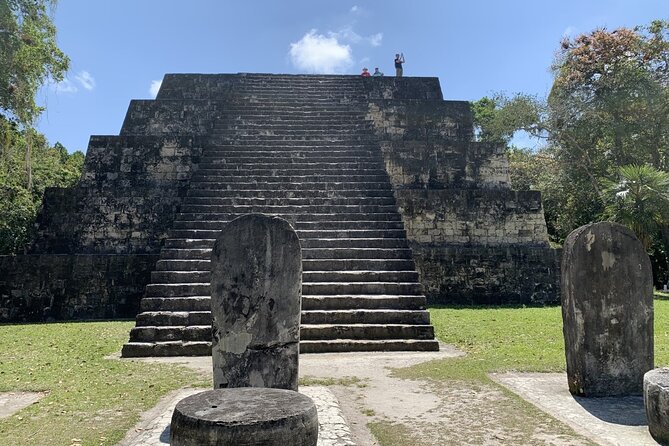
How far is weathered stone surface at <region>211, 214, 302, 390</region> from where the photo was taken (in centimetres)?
446

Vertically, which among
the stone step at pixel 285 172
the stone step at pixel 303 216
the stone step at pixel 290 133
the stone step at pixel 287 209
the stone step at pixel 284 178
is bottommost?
the stone step at pixel 303 216

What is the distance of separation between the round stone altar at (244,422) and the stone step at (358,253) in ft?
19.5

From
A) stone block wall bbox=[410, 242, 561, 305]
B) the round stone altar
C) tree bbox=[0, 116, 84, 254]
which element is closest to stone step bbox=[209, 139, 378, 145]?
stone block wall bbox=[410, 242, 561, 305]

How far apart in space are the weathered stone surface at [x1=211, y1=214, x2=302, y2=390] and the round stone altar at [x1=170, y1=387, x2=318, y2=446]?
114 cm

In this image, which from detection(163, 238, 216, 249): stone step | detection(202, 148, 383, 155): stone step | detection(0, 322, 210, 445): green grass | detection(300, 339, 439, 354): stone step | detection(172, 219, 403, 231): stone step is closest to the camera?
detection(0, 322, 210, 445): green grass

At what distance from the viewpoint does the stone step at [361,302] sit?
8109 mm

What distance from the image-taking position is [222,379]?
14.6 ft

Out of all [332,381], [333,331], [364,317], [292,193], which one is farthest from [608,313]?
[292,193]

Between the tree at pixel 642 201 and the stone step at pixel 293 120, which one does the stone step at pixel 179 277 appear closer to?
the stone step at pixel 293 120

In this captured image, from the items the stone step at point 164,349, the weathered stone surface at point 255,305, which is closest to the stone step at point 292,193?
the stone step at point 164,349

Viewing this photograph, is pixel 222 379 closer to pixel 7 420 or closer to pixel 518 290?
pixel 7 420

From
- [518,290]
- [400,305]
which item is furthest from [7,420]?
[518,290]

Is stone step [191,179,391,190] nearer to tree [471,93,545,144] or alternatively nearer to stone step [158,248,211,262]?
stone step [158,248,211,262]

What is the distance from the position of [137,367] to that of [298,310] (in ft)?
9.54
